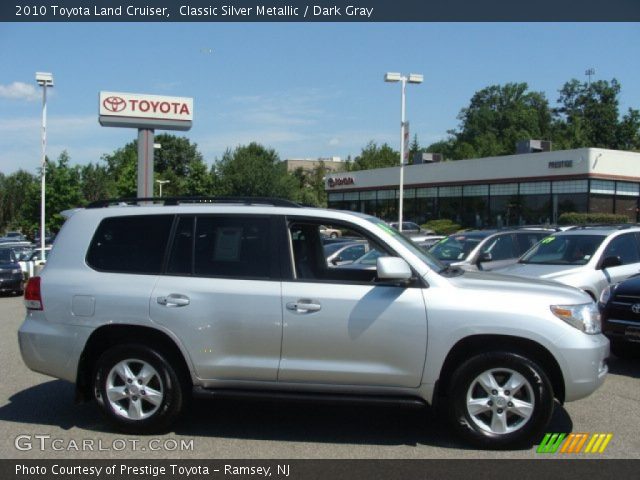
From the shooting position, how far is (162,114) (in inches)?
1254

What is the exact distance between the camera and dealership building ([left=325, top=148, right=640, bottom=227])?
39.4 metres

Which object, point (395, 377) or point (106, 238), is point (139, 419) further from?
point (395, 377)

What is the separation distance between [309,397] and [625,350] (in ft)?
17.5

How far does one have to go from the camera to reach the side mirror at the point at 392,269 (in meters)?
5.29

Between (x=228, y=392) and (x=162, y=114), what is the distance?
28008mm

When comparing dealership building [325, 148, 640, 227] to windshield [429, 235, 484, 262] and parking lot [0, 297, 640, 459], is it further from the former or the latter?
parking lot [0, 297, 640, 459]

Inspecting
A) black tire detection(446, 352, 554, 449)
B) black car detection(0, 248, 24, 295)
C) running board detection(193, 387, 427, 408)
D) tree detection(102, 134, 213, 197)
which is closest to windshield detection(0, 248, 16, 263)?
black car detection(0, 248, 24, 295)

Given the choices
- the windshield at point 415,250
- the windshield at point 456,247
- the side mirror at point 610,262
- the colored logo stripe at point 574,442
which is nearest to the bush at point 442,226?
the windshield at point 456,247

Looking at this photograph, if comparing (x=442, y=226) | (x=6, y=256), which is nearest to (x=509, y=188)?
(x=442, y=226)

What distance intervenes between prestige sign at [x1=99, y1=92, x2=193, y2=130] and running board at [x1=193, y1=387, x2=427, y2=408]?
91.1ft

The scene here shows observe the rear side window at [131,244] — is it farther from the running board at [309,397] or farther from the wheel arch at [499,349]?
the wheel arch at [499,349]

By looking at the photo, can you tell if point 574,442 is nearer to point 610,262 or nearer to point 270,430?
point 270,430

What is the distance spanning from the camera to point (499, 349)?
5418 millimetres
